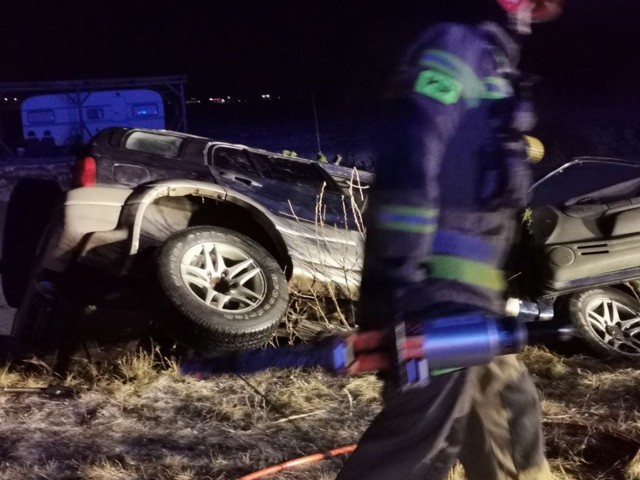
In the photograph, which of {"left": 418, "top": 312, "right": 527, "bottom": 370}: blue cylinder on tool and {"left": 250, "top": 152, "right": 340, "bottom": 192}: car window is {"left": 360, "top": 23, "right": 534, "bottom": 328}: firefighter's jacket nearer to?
{"left": 418, "top": 312, "right": 527, "bottom": 370}: blue cylinder on tool

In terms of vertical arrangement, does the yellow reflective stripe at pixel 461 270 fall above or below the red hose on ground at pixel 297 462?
above

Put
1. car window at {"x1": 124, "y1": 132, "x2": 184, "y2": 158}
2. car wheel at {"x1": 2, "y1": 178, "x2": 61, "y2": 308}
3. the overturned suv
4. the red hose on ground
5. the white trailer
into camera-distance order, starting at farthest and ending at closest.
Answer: the white trailer < car window at {"x1": 124, "y1": 132, "x2": 184, "y2": 158} < car wheel at {"x1": 2, "y1": 178, "x2": 61, "y2": 308} < the overturned suv < the red hose on ground

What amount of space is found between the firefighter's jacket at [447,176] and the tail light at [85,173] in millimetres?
3532

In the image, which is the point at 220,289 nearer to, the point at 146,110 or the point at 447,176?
the point at 447,176

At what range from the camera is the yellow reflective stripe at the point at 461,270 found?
2043 millimetres

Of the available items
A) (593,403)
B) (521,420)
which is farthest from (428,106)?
(593,403)

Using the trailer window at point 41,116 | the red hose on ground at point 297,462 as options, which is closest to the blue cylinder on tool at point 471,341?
the red hose on ground at point 297,462

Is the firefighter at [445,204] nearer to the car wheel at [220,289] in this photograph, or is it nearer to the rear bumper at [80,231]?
the car wheel at [220,289]

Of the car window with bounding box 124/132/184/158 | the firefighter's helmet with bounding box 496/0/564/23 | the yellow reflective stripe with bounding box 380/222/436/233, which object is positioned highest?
the firefighter's helmet with bounding box 496/0/564/23

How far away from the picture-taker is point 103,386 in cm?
409

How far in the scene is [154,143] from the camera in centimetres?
561

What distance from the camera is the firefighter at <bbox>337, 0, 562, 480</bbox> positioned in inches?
76.2

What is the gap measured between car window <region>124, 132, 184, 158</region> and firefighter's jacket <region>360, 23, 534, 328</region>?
3.73 m

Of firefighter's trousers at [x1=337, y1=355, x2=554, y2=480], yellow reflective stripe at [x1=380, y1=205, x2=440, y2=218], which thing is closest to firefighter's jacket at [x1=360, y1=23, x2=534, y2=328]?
yellow reflective stripe at [x1=380, y1=205, x2=440, y2=218]
